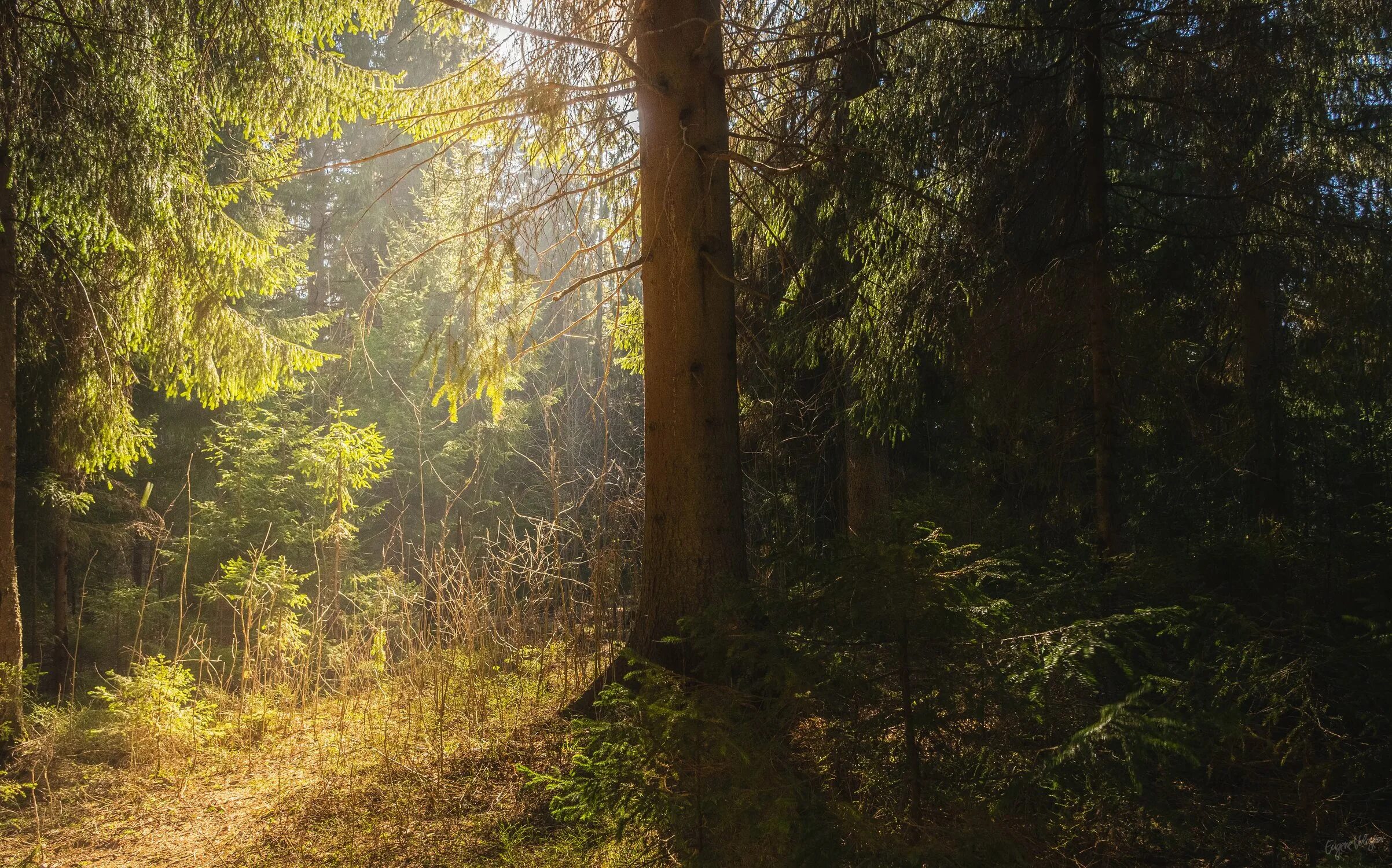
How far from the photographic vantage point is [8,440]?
5707 millimetres

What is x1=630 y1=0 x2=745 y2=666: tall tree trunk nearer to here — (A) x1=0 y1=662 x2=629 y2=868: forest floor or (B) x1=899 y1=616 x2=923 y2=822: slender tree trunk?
(A) x1=0 y1=662 x2=629 y2=868: forest floor

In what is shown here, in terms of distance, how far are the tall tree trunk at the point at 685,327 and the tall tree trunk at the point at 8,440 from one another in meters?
4.55

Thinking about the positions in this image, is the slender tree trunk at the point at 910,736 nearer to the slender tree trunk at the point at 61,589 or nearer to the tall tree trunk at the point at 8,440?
the tall tree trunk at the point at 8,440

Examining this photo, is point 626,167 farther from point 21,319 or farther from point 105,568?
point 105,568

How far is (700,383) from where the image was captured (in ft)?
15.0

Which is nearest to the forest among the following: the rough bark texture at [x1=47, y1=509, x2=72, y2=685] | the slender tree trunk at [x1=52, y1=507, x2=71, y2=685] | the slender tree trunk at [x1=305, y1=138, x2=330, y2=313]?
the slender tree trunk at [x1=52, y1=507, x2=71, y2=685]

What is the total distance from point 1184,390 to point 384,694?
6414 millimetres

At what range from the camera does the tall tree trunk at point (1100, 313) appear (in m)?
4.37

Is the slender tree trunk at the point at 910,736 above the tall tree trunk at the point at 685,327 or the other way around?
the other way around

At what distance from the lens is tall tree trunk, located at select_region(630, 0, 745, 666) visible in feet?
14.7

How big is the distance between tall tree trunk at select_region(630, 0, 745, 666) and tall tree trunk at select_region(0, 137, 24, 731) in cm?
455

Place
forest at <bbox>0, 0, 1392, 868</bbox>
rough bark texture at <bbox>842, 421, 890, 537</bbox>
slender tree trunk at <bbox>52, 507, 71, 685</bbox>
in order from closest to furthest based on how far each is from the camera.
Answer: forest at <bbox>0, 0, 1392, 868</bbox>
rough bark texture at <bbox>842, 421, 890, 537</bbox>
slender tree trunk at <bbox>52, 507, 71, 685</bbox>

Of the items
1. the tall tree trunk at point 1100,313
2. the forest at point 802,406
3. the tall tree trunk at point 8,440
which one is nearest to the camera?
the forest at point 802,406

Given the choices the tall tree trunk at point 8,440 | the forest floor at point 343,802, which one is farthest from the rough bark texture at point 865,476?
the tall tree trunk at point 8,440
